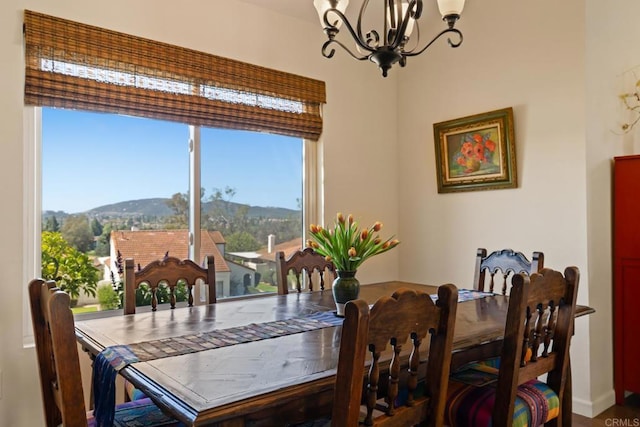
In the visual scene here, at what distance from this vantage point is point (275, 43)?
3232mm

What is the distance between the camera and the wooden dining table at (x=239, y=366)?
3.52 feet

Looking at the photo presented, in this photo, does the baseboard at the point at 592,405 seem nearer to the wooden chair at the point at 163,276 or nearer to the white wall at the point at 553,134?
the white wall at the point at 553,134

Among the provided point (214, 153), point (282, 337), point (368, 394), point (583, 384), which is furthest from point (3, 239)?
point (583, 384)

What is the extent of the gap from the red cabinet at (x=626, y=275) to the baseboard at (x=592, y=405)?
107mm

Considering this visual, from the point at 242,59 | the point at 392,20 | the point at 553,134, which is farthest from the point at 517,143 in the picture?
the point at 242,59

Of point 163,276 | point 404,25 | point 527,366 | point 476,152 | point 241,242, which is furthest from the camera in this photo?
point 476,152

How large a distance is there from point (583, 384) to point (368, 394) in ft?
7.60

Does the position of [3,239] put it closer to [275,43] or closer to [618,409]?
[275,43]

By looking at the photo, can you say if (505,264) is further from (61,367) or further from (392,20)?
(61,367)

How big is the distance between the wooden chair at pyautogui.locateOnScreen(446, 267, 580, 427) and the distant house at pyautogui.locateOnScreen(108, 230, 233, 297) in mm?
1694

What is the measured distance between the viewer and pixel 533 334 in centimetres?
171

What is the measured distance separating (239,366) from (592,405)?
250 centimetres

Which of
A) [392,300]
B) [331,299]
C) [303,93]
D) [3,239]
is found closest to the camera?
[392,300]

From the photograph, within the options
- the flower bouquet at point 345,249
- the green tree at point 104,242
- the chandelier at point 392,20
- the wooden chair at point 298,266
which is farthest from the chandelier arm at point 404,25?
the green tree at point 104,242
